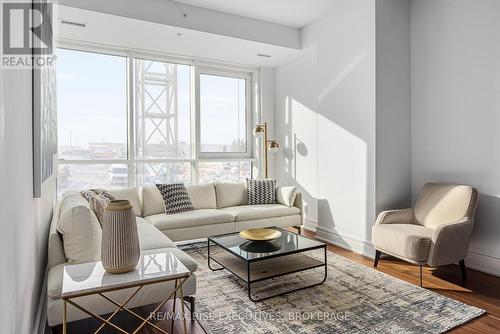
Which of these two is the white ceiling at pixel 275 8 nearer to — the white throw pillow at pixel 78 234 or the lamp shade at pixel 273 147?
the lamp shade at pixel 273 147

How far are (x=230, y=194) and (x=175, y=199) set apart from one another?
883 millimetres

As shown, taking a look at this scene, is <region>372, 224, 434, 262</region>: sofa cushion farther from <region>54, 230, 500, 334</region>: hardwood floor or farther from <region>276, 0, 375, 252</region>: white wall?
<region>276, 0, 375, 252</region>: white wall

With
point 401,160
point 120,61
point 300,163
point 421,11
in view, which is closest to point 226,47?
point 120,61

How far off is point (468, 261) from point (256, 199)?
101 inches

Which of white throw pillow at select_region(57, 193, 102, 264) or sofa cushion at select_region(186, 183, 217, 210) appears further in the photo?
sofa cushion at select_region(186, 183, 217, 210)

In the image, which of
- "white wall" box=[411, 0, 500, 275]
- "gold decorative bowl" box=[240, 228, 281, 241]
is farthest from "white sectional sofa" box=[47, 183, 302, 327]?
"white wall" box=[411, 0, 500, 275]

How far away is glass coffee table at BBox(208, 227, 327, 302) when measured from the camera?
2584 millimetres

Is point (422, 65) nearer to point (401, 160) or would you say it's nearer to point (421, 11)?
point (421, 11)

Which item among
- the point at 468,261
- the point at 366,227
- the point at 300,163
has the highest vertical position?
the point at 300,163

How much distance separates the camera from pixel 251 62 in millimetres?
5355

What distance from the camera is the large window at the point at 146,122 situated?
14.3 ft

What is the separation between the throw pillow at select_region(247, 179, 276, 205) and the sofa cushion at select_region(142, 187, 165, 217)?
1.27m

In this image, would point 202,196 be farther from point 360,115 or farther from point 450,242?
point 450,242

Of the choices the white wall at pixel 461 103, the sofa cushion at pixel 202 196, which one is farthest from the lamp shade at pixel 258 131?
the white wall at pixel 461 103
